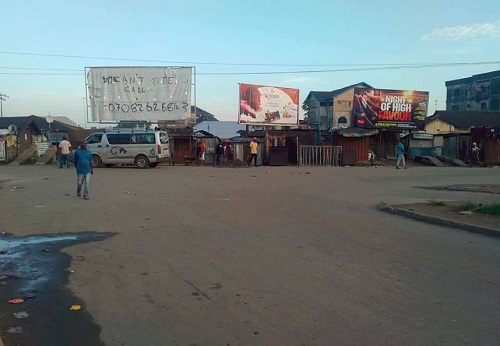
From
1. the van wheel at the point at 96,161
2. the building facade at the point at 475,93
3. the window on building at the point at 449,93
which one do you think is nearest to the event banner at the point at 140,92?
the van wheel at the point at 96,161

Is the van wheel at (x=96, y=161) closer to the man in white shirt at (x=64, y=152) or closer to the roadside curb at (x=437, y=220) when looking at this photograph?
the man in white shirt at (x=64, y=152)

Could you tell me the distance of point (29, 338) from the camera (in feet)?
13.5

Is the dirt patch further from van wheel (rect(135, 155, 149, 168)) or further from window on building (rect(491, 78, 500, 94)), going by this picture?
window on building (rect(491, 78, 500, 94))

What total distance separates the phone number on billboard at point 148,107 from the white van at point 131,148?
6.51 metres

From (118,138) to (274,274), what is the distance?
21.9 metres

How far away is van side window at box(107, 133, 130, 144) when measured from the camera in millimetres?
26078

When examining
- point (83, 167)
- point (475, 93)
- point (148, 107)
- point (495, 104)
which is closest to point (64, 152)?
point (148, 107)

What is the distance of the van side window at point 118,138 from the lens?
1027 inches

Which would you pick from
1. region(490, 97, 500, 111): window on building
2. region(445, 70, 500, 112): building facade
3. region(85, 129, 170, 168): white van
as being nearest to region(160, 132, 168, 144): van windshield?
region(85, 129, 170, 168): white van

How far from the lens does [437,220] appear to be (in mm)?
9609

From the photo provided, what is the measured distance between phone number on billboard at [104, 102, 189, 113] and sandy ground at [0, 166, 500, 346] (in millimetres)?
21113

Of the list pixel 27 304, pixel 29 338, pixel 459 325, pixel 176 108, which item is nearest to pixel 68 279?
pixel 27 304

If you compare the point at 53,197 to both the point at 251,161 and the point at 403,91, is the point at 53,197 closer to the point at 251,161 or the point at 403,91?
Answer: the point at 251,161

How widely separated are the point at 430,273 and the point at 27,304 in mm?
4794
